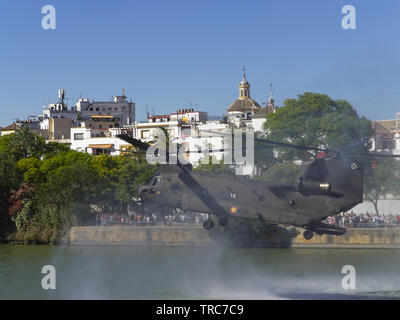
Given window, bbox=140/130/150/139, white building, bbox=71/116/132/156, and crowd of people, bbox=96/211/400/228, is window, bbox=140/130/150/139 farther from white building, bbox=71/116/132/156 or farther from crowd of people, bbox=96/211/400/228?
crowd of people, bbox=96/211/400/228

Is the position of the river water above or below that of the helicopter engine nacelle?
below

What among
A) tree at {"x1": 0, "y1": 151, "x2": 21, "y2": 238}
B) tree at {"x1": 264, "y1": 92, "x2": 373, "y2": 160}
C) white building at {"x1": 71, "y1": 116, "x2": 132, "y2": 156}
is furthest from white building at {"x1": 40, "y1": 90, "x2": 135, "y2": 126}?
tree at {"x1": 264, "y1": 92, "x2": 373, "y2": 160}

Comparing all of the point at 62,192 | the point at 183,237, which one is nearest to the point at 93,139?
the point at 62,192

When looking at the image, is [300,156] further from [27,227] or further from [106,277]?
[27,227]

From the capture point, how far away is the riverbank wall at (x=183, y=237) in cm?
5641

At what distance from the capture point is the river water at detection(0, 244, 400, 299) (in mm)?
40844

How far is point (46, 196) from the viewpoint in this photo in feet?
220

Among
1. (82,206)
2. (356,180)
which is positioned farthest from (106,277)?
(356,180)

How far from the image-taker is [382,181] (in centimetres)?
5991

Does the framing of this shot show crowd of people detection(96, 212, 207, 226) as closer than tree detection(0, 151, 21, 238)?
Yes

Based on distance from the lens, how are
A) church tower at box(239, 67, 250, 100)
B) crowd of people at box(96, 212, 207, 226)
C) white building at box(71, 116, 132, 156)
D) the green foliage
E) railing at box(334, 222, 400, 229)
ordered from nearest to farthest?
railing at box(334, 222, 400, 229) → crowd of people at box(96, 212, 207, 226) → the green foliage → white building at box(71, 116, 132, 156) → church tower at box(239, 67, 250, 100)

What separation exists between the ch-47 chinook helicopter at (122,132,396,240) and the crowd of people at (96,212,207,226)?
3046 cm

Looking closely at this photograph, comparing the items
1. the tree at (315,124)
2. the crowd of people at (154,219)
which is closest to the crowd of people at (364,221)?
the tree at (315,124)
